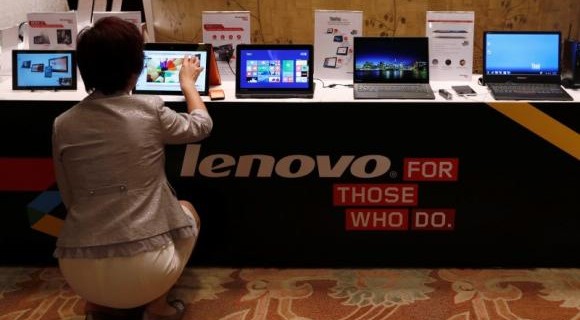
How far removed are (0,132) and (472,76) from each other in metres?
2.22

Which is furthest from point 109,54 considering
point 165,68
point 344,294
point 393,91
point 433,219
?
point 433,219

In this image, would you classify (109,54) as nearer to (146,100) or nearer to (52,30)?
(146,100)

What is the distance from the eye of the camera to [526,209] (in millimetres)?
2818

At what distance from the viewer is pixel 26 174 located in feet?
9.21

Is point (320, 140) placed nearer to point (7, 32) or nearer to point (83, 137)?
point (83, 137)

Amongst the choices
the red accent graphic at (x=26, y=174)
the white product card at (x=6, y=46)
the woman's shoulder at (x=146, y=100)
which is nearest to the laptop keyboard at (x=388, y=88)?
the woman's shoulder at (x=146, y=100)

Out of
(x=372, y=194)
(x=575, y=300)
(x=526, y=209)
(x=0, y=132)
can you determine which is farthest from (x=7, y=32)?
(x=575, y=300)

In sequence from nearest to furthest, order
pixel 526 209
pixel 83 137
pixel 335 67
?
1. pixel 83 137
2. pixel 526 209
3. pixel 335 67

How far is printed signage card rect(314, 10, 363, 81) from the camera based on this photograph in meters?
3.07

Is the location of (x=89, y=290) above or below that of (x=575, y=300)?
above

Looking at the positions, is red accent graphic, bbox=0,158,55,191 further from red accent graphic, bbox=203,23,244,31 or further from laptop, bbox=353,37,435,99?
laptop, bbox=353,37,435,99

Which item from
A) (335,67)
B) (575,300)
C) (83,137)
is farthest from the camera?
(335,67)

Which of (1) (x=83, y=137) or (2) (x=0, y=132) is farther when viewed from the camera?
(2) (x=0, y=132)

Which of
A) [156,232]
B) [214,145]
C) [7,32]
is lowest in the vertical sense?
[156,232]
